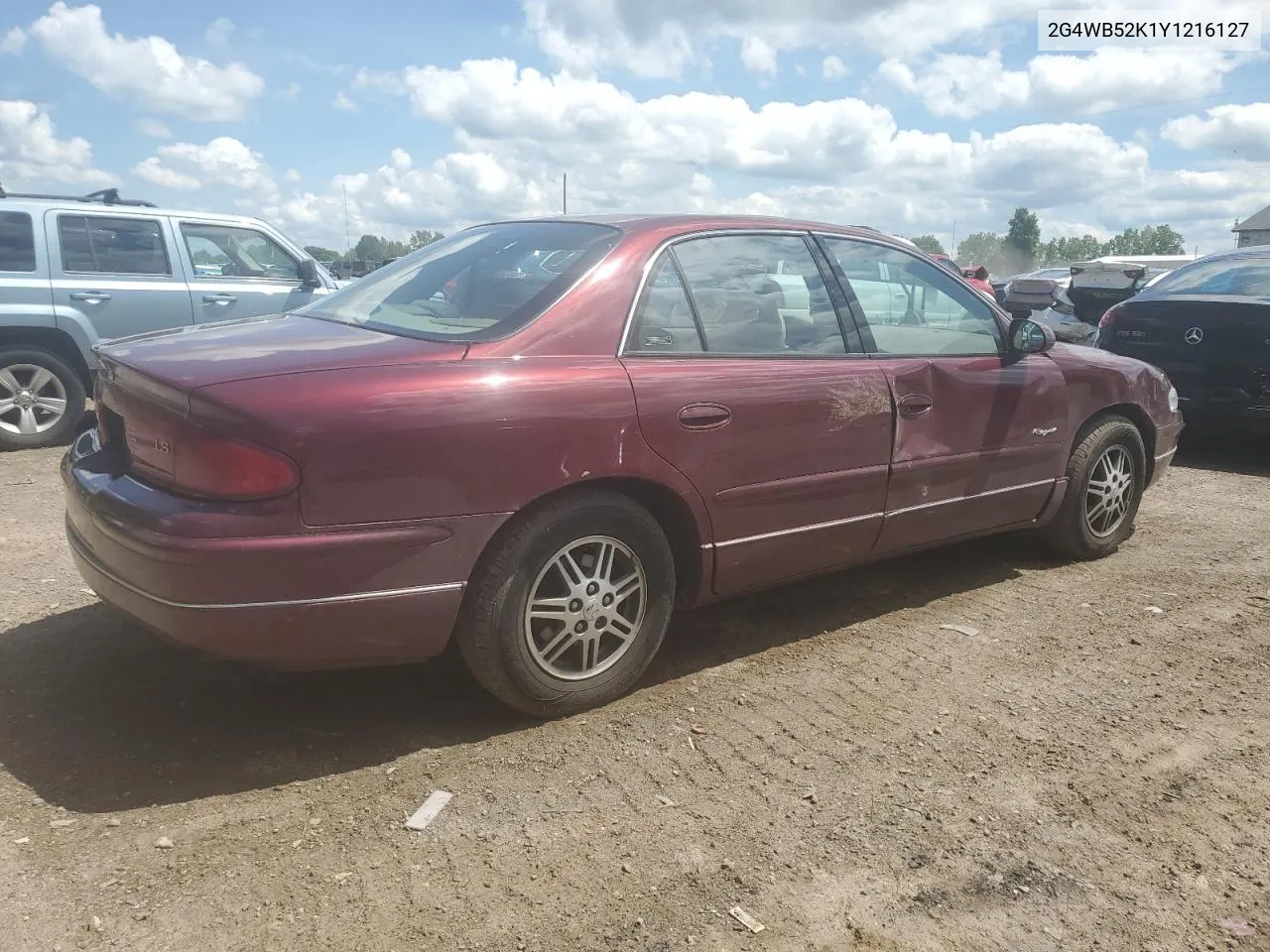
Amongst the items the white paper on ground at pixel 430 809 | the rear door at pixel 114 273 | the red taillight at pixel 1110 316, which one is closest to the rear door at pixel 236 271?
the rear door at pixel 114 273

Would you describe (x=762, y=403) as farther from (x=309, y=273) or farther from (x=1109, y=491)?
(x=309, y=273)

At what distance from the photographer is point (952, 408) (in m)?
4.08

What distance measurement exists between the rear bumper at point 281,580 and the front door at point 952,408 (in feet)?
6.04

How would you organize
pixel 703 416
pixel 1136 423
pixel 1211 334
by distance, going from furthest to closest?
pixel 1211 334, pixel 1136 423, pixel 703 416

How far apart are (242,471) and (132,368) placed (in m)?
0.64

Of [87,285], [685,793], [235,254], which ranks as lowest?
[685,793]

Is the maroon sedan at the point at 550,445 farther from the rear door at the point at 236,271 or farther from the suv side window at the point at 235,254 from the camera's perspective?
the suv side window at the point at 235,254

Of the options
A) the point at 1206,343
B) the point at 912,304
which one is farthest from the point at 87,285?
the point at 1206,343

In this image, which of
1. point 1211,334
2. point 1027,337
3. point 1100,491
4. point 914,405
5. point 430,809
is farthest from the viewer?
point 1211,334

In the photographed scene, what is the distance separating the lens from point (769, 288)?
371cm

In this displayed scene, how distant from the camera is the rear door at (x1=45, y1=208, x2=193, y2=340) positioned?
7.70 metres

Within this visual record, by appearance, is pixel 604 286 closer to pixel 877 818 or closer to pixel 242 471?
pixel 242 471

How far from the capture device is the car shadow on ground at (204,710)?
2818 mm

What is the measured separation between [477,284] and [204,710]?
162cm
